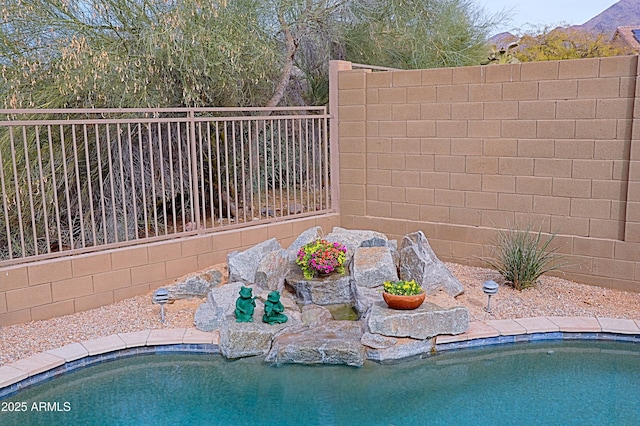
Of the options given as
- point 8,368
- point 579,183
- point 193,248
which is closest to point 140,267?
point 193,248

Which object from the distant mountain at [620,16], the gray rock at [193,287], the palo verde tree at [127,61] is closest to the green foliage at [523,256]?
the gray rock at [193,287]

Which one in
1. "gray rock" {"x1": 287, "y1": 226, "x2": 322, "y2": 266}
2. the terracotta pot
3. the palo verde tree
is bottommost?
the terracotta pot

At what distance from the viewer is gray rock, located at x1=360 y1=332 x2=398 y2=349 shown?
4.26 m

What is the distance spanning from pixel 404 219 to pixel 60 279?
3558 millimetres

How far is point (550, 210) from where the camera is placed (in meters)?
5.55

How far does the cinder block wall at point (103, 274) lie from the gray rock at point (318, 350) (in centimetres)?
172

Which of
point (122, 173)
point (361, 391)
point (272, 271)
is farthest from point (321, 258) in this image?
point (122, 173)

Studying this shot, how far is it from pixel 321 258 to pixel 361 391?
1606 mm

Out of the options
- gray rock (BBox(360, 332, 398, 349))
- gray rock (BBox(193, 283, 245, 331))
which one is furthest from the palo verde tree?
gray rock (BBox(360, 332, 398, 349))

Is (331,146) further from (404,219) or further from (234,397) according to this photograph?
(234,397)

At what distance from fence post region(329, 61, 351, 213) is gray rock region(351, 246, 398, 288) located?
167 cm

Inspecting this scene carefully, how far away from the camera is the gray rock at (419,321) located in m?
4.36

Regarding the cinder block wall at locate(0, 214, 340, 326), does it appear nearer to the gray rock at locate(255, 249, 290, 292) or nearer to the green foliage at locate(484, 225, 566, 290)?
the gray rock at locate(255, 249, 290, 292)

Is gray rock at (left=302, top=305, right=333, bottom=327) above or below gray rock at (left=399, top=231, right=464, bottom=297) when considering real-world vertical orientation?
below
